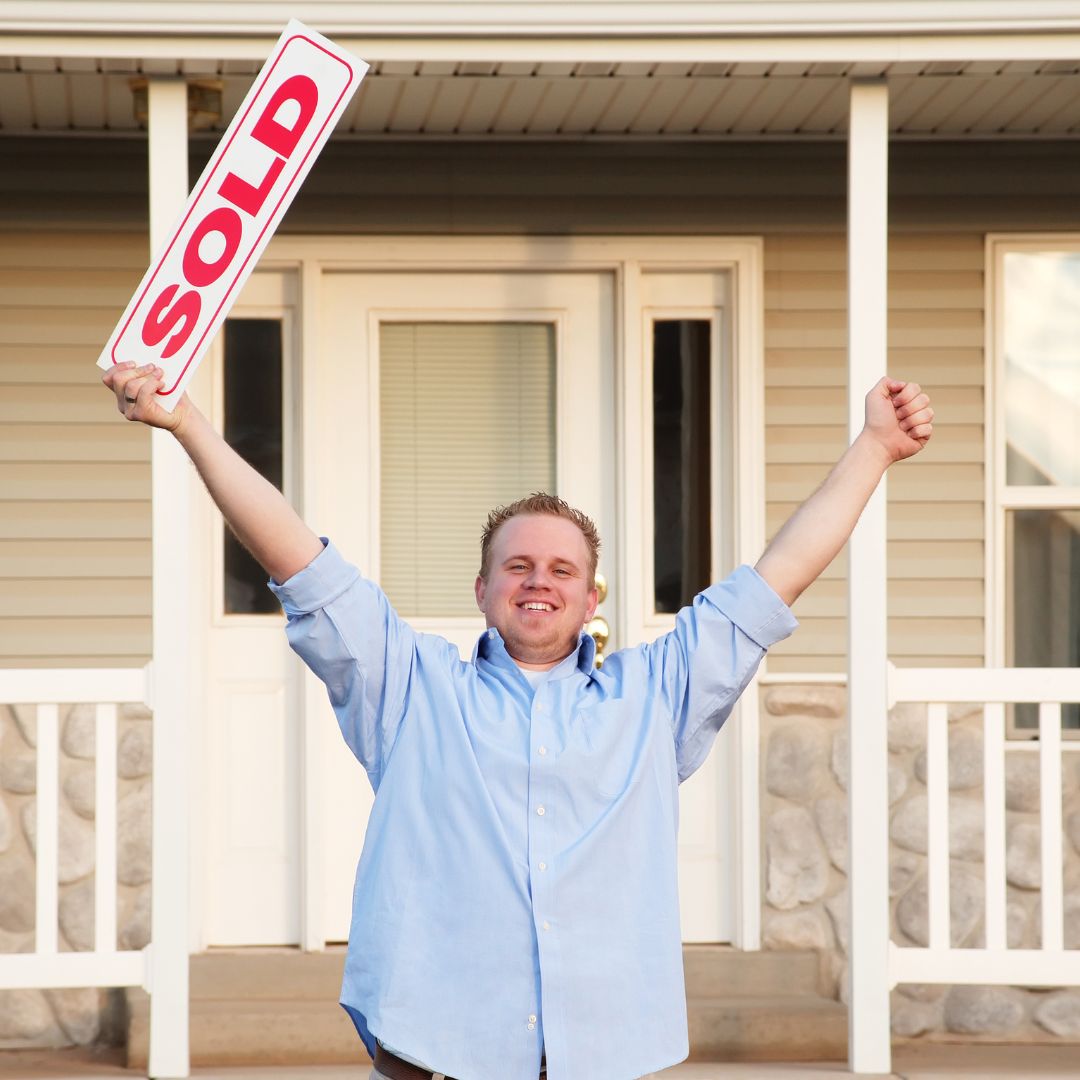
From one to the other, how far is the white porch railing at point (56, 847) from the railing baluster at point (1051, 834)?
243 cm

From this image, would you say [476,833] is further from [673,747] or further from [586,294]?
[586,294]

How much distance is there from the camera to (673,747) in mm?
2477

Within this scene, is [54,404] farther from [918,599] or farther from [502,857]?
[502,857]

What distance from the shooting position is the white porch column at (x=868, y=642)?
4738 mm

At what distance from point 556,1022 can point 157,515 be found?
2.76 metres

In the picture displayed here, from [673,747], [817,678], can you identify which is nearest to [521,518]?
[673,747]

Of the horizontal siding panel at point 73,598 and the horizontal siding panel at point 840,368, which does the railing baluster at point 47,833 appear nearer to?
the horizontal siding panel at point 73,598

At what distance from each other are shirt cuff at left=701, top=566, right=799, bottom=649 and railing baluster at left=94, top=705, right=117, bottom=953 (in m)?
2.70

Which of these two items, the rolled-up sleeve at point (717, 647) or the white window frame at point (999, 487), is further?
the white window frame at point (999, 487)

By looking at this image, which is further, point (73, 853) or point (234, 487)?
point (73, 853)

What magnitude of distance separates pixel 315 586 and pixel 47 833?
8.84 ft

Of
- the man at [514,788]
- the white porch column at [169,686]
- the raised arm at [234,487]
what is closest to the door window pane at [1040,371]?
the white porch column at [169,686]

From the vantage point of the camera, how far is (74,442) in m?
5.65

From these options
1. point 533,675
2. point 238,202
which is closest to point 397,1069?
point 533,675
